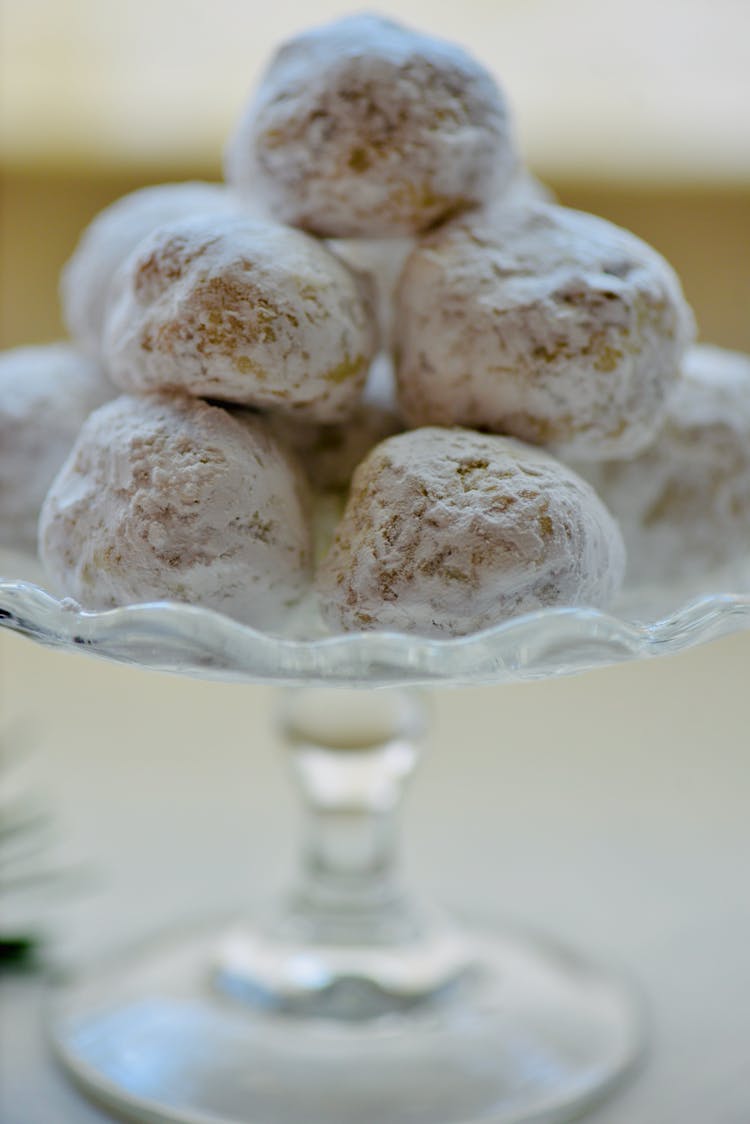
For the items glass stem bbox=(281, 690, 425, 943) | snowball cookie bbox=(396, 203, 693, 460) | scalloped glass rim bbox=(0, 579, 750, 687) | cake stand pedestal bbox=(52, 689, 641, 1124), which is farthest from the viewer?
glass stem bbox=(281, 690, 425, 943)

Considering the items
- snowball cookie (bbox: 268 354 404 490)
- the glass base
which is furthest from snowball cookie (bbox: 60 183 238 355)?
the glass base

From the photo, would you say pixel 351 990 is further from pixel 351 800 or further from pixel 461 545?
pixel 461 545

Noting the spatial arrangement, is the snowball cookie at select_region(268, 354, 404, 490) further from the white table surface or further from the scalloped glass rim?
the white table surface

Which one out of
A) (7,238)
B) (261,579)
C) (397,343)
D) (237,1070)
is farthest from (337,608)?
(7,238)

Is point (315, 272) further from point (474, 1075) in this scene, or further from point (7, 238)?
point (7, 238)

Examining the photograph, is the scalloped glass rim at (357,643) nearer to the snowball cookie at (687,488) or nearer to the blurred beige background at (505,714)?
the snowball cookie at (687,488)

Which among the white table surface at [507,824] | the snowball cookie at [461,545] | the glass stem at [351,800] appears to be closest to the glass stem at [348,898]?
the glass stem at [351,800]
